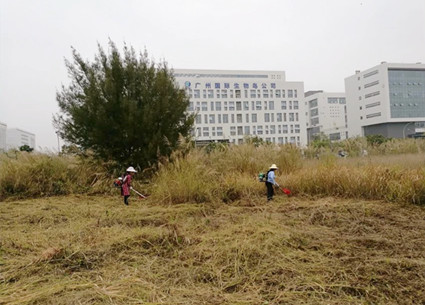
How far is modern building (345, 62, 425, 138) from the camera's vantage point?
2670 inches

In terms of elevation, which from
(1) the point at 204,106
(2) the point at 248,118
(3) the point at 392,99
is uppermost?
(1) the point at 204,106

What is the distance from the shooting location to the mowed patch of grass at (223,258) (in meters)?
2.13

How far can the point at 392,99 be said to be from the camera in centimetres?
6812

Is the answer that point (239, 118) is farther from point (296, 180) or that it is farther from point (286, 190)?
point (286, 190)

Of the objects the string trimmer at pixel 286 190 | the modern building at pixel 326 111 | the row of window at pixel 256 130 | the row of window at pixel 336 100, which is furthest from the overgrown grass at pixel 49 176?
the row of window at pixel 336 100

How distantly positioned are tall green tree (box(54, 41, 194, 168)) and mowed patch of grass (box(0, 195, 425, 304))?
4.56 metres

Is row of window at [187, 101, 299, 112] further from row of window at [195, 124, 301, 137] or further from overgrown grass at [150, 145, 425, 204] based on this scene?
overgrown grass at [150, 145, 425, 204]

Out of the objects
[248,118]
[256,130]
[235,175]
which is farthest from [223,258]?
[248,118]

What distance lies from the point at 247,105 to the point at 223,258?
2857 inches

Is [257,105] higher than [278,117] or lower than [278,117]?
higher

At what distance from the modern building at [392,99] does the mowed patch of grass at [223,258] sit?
71.0 metres

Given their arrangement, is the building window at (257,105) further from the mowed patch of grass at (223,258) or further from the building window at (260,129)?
the mowed patch of grass at (223,258)

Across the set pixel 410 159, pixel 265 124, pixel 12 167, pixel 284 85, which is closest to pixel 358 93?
pixel 284 85

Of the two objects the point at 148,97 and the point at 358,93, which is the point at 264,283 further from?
the point at 358,93
